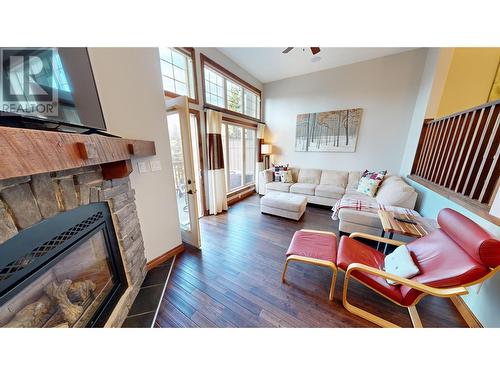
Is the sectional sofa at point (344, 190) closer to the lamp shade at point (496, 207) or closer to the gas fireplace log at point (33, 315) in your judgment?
the lamp shade at point (496, 207)

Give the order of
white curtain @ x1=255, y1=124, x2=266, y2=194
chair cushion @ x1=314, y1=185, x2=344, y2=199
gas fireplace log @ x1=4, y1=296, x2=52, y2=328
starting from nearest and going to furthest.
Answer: gas fireplace log @ x1=4, y1=296, x2=52, y2=328, chair cushion @ x1=314, y1=185, x2=344, y2=199, white curtain @ x1=255, y1=124, x2=266, y2=194

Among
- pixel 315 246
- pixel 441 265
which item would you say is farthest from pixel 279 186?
pixel 441 265

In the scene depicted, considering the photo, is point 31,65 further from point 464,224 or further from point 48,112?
point 464,224

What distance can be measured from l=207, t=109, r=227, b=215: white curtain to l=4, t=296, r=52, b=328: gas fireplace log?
7.60ft

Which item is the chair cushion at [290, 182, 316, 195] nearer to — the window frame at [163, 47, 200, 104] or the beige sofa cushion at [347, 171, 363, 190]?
the beige sofa cushion at [347, 171, 363, 190]

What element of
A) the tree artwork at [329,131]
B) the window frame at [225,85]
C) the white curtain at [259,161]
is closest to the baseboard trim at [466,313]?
the tree artwork at [329,131]

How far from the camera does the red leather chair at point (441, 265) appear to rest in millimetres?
912

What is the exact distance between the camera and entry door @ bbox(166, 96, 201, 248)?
1.72 m

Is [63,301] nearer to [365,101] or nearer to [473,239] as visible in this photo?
[473,239]

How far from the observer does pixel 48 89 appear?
2.41ft

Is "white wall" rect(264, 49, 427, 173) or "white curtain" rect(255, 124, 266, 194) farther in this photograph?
"white curtain" rect(255, 124, 266, 194)

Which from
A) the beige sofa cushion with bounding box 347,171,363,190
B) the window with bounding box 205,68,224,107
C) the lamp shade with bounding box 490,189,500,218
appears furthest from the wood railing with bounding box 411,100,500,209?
the window with bounding box 205,68,224,107

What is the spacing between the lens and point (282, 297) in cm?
146

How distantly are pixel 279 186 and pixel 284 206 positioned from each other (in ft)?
3.36
